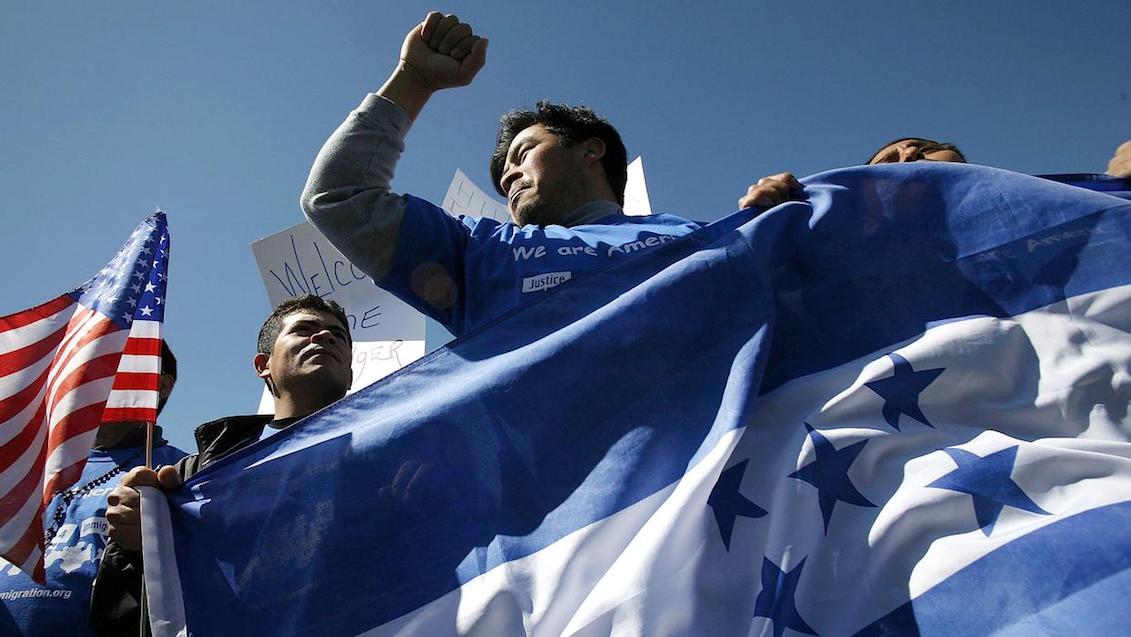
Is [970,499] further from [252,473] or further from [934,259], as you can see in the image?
[252,473]

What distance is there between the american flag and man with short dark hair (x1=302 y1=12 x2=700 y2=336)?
1060mm

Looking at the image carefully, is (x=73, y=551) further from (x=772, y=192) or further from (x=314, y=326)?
(x=772, y=192)

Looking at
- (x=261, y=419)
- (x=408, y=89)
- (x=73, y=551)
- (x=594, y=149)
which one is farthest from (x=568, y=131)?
(x=73, y=551)

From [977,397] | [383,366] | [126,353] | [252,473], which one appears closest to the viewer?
[977,397]

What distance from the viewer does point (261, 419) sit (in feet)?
9.15

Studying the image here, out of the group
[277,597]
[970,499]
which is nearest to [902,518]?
[970,499]

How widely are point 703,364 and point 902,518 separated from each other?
476mm

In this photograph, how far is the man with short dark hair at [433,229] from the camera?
80.2 inches

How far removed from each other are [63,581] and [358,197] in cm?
168

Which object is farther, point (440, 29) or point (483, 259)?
point (440, 29)

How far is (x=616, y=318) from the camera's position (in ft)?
5.60

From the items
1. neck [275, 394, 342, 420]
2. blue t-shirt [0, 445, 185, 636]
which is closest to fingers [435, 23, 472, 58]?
neck [275, 394, 342, 420]

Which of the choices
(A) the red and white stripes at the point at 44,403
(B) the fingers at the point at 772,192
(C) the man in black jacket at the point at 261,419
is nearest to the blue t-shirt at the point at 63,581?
(A) the red and white stripes at the point at 44,403

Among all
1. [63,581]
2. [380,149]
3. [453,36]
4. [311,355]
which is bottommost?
[63,581]
